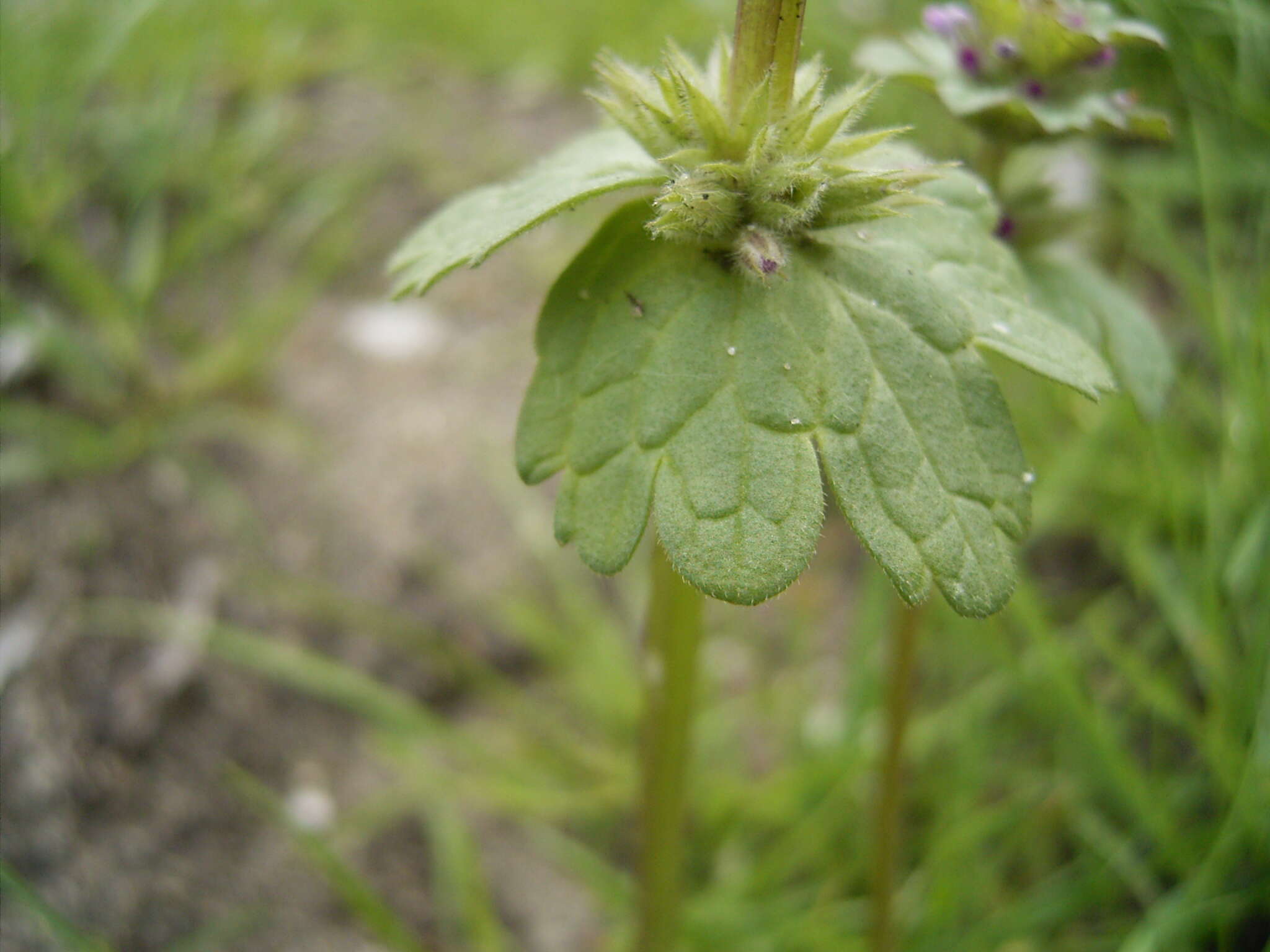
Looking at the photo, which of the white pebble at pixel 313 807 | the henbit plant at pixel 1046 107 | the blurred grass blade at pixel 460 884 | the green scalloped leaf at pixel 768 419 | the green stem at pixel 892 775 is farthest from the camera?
the white pebble at pixel 313 807

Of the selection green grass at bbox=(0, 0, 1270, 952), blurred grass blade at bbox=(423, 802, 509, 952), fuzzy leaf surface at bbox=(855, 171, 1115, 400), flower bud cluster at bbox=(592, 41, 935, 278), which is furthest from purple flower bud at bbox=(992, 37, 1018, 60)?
blurred grass blade at bbox=(423, 802, 509, 952)

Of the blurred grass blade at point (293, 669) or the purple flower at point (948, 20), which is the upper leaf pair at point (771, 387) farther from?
the blurred grass blade at point (293, 669)

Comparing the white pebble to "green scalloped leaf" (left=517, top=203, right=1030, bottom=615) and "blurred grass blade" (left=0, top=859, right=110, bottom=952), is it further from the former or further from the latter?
"green scalloped leaf" (left=517, top=203, right=1030, bottom=615)

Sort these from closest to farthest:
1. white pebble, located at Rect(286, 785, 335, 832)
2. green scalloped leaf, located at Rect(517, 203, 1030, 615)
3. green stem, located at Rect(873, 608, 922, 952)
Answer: green scalloped leaf, located at Rect(517, 203, 1030, 615), green stem, located at Rect(873, 608, 922, 952), white pebble, located at Rect(286, 785, 335, 832)

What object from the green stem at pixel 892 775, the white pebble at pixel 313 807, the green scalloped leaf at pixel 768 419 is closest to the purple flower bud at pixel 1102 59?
the green scalloped leaf at pixel 768 419

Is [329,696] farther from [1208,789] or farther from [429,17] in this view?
[429,17]

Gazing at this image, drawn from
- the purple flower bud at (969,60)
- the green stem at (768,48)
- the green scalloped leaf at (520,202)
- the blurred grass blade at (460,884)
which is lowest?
the blurred grass blade at (460,884)

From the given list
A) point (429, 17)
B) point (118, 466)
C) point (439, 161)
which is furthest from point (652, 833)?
point (429, 17)

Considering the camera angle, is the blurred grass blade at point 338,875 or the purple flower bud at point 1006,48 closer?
the purple flower bud at point 1006,48
